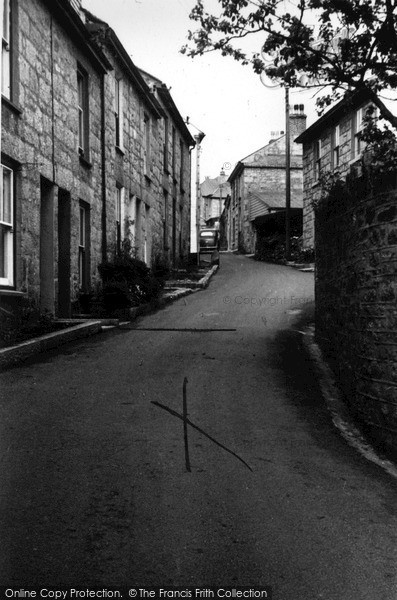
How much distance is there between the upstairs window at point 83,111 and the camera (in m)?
13.5

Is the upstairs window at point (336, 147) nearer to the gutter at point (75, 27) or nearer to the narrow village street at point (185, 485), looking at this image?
the gutter at point (75, 27)

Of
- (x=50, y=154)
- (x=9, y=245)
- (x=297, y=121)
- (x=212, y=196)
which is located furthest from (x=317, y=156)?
(x=212, y=196)

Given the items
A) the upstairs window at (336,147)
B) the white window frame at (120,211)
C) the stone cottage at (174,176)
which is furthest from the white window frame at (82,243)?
the upstairs window at (336,147)

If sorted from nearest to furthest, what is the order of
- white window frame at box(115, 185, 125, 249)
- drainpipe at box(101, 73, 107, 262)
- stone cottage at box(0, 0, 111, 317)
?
stone cottage at box(0, 0, 111, 317)
drainpipe at box(101, 73, 107, 262)
white window frame at box(115, 185, 125, 249)

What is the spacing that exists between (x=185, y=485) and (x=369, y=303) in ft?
8.91

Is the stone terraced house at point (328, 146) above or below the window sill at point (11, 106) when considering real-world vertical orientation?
above

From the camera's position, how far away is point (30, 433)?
18.0ft

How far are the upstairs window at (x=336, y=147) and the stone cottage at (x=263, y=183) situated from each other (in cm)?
1347

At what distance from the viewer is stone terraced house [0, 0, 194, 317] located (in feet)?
31.7

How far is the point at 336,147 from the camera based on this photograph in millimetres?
26375

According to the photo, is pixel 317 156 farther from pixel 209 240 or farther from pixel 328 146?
pixel 209 240

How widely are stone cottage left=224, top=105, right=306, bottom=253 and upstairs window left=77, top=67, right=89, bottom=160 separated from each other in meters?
27.2

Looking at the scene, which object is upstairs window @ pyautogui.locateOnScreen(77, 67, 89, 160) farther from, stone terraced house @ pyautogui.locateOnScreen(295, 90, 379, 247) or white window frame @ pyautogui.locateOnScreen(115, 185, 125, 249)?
stone terraced house @ pyautogui.locateOnScreen(295, 90, 379, 247)

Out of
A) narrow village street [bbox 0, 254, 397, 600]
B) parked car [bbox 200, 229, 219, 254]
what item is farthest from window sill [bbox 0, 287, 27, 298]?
parked car [bbox 200, 229, 219, 254]
